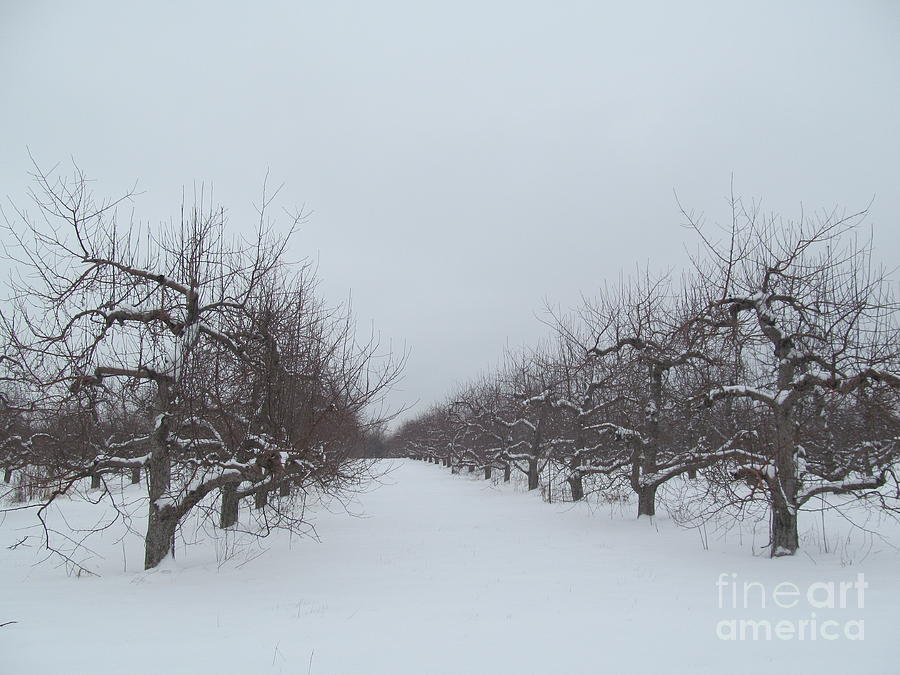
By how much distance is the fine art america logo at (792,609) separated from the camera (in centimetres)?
448

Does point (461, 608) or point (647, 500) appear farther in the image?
point (647, 500)

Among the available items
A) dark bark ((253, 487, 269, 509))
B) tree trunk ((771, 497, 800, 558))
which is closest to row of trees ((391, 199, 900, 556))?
tree trunk ((771, 497, 800, 558))

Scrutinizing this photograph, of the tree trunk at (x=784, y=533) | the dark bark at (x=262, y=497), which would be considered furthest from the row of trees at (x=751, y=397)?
the dark bark at (x=262, y=497)

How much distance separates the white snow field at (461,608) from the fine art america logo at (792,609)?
3 cm

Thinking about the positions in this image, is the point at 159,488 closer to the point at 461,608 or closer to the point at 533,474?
the point at 461,608

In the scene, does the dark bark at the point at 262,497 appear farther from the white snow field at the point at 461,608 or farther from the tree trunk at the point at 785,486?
the tree trunk at the point at 785,486

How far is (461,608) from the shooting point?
18.0ft

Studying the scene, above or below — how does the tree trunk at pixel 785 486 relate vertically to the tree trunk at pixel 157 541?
above

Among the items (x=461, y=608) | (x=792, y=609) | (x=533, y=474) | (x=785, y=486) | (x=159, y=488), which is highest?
(x=785, y=486)

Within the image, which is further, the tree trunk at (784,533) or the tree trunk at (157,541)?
the tree trunk at (784,533)

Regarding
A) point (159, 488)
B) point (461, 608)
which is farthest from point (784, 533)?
point (159, 488)

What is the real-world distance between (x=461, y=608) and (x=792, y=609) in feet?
11.4

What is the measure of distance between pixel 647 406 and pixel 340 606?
8425 mm

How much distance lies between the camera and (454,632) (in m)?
4.71
